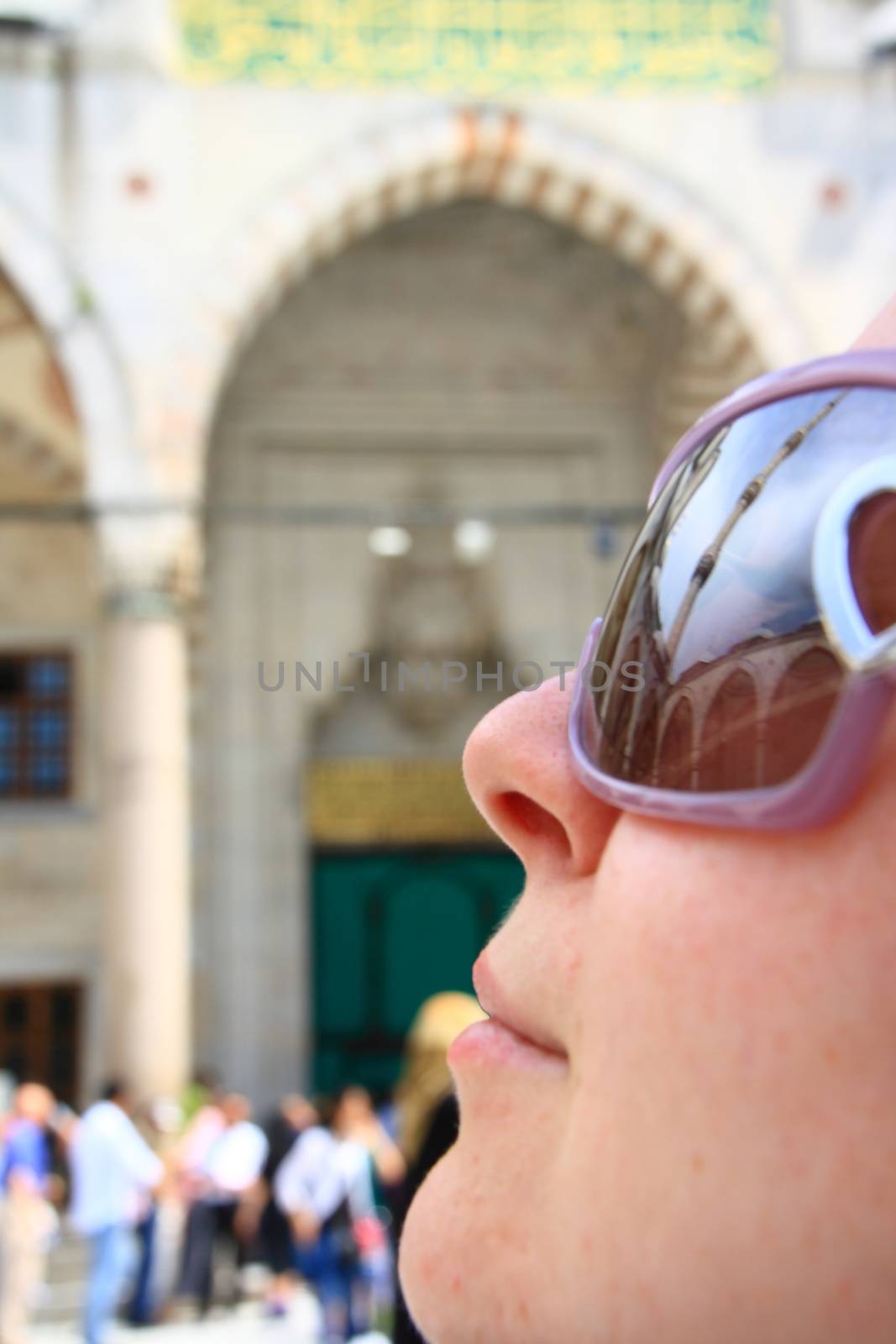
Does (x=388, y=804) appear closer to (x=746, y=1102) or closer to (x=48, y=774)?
(x=48, y=774)

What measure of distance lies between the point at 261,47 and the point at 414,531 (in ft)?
8.80

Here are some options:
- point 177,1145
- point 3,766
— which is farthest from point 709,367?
point 177,1145

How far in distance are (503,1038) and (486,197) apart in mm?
6564

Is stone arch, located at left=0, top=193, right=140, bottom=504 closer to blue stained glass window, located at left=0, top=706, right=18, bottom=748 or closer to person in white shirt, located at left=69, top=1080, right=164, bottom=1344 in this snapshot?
blue stained glass window, located at left=0, top=706, right=18, bottom=748

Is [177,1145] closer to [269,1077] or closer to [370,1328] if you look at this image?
[370,1328]

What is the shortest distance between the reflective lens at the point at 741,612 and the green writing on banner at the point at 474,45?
6.35 metres

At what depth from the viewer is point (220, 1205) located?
5141 mm

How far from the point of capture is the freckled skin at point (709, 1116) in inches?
10.6

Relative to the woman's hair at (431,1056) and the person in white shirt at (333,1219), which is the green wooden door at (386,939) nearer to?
the person in white shirt at (333,1219)

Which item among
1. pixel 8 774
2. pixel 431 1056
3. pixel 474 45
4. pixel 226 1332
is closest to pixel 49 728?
pixel 8 774

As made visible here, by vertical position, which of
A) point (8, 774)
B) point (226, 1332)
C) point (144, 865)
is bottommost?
point (226, 1332)

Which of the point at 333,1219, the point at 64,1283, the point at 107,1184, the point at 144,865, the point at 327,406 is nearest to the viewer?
the point at 107,1184

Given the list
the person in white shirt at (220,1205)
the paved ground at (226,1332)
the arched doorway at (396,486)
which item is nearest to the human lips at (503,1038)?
the paved ground at (226,1332)

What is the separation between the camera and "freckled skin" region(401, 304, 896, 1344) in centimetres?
27
